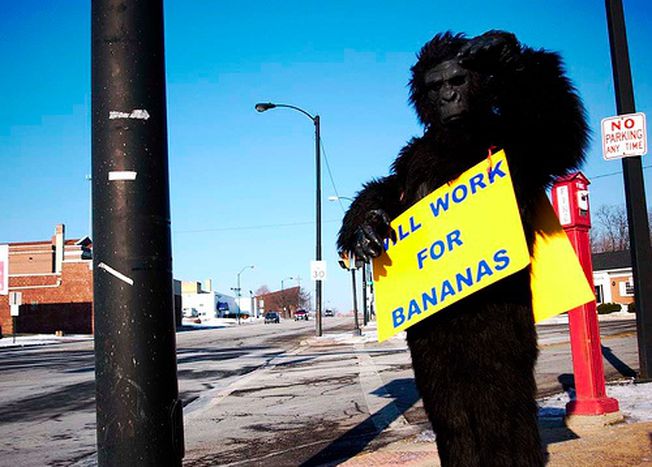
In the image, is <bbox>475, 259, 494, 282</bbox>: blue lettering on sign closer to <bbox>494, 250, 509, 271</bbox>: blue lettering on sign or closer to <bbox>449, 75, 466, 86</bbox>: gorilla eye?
<bbox>494, 250, 509, 271</bbox>: blue lettering on sign

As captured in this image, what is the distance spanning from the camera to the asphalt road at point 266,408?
5539 millimetres

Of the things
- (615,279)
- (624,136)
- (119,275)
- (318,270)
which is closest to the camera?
(119,275)

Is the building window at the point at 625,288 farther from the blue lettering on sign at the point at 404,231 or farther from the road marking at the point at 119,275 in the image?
the road marking at the point at 119,275

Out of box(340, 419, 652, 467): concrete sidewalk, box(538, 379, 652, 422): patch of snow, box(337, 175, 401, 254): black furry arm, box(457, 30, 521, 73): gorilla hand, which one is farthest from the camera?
box(538, 379, 652, 422): patch of snow

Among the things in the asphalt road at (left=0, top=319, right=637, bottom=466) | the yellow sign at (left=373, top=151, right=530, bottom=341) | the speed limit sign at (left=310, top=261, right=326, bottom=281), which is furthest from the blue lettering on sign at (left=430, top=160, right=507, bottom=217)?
the speed limit sign at (left=310, top=261, right=326, bottom=281)

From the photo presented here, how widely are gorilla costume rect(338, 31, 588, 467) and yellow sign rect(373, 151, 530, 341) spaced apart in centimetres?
7

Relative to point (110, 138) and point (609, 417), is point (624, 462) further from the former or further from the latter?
point (110, 138)

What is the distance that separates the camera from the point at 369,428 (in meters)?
5.99

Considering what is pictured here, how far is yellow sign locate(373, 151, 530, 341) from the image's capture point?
2506 millimetres

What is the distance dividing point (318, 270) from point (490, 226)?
70.7 ft

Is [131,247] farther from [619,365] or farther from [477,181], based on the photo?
[619,365]

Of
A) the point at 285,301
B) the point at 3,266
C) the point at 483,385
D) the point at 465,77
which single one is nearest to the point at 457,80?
the point at 465,77

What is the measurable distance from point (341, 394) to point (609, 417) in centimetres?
397

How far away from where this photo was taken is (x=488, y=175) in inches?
99.6
